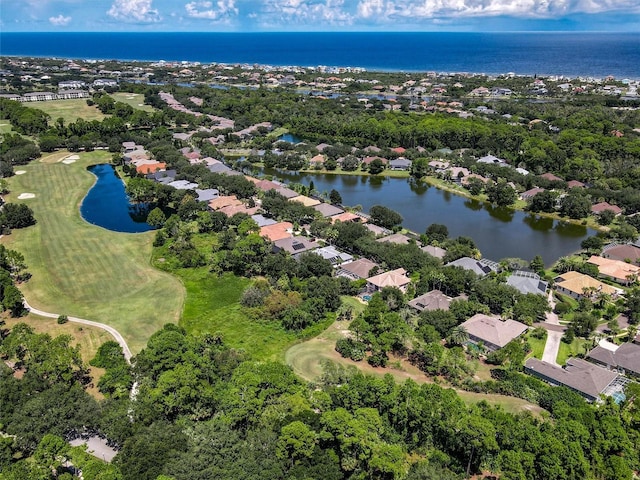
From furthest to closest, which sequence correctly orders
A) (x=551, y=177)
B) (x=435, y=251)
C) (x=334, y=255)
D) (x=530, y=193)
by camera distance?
(x=551, y=177), (x=530, y=193), (x=435, y=251), (x=334, y=255)

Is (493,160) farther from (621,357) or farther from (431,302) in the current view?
(621,357)

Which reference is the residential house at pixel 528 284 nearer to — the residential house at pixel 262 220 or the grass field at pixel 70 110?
the residential house at pixel 262 220

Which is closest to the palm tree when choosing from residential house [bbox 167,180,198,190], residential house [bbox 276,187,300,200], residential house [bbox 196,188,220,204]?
residential house [bbox 276,187,300,200]

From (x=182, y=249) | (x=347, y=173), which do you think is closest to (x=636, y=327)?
(x=182, y=249)

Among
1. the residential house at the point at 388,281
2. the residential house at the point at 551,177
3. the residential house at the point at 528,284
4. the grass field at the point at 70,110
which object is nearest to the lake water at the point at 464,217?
the residential house at the point at 528,284

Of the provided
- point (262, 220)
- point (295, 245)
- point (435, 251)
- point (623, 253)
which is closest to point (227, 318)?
point (295, 245)

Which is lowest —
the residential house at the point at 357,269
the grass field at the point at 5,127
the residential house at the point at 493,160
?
the residential house at the point at 357,269


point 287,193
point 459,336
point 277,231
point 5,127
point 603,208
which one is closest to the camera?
point 459,336
